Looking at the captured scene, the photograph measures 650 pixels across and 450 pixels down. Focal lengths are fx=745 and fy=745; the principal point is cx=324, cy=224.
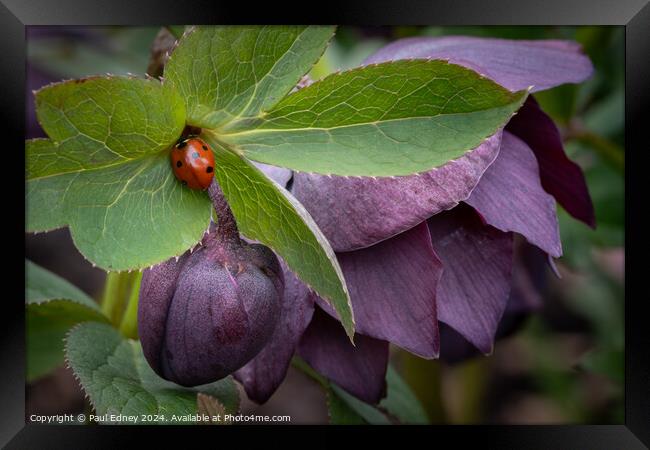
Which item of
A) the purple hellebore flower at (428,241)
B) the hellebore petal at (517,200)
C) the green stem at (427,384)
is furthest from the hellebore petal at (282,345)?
the green stem at (427,384)

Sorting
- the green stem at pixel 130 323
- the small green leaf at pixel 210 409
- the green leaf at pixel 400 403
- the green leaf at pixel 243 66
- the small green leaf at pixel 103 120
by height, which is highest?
the green leaf at pixel 243 66

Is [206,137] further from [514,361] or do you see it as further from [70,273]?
[514,361]

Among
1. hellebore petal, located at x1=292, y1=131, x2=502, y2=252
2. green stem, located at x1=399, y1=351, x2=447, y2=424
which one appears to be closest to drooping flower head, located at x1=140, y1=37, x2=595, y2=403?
hellebore petal, located at x1=292, y1=131, x2=502, y2=252

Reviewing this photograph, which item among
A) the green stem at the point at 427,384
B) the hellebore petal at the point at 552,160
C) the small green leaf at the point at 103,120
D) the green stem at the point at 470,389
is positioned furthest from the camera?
the green stem at the point at 470,389

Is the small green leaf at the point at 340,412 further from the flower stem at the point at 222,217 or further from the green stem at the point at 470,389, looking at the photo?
the green stem at the point at 470,389

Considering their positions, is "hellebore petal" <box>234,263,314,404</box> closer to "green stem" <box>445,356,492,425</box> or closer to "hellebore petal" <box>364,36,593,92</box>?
"hellebore petal" <box>364,36,593,92</box>

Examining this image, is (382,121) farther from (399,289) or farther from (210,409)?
(210,409)

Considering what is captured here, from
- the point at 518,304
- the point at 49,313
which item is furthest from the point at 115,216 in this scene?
the point at 518,304

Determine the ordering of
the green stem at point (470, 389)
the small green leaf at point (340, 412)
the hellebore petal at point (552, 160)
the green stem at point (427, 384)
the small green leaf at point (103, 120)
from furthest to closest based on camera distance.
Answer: the green stem at point (470, 389)
the green stem at point (427, 384)
the small green leaf at point (340, 412)
the hellebore petal at point (552, 160)
the small green leaf at point (103, 120)
